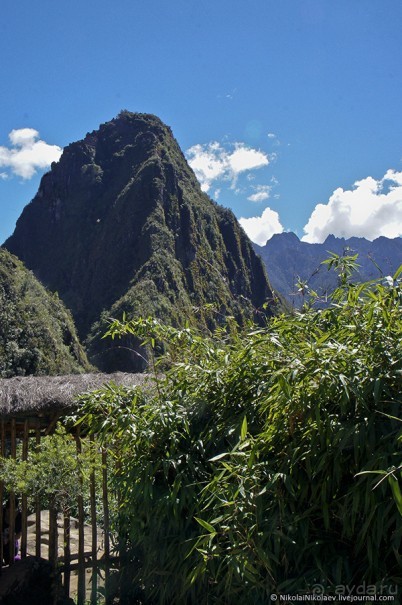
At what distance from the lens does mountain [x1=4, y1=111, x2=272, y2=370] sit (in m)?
47.8

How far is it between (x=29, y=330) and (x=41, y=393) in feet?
87.0

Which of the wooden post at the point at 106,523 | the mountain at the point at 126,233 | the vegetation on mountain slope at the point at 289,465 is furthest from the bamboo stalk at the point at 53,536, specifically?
the mountain at the point at 126,233

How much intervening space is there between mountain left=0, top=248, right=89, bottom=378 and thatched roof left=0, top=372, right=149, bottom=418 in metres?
20.0

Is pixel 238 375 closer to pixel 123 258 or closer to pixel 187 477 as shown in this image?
pixel 187 477

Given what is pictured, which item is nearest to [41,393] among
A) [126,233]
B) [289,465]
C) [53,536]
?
[53,536]

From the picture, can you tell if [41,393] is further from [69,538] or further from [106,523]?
[69,538]

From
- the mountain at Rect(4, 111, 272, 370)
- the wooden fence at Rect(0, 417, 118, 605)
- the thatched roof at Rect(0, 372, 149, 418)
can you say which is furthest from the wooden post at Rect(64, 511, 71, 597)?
the mountain at Rect(4, 111, 272, 370)

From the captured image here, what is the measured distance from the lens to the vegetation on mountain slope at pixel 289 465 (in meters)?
1.97

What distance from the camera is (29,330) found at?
29469mm

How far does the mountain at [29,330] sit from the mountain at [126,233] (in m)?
7.24

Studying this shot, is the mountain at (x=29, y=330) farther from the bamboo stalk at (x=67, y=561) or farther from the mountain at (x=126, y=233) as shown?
the bamboo stalk at (x=67, y=561)

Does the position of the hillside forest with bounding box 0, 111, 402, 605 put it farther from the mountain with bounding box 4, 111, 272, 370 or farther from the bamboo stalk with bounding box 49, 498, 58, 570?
the mountain with bounding box 4, 111, 272, 370

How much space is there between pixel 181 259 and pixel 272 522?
51.7 metres

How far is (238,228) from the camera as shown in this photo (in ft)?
214
